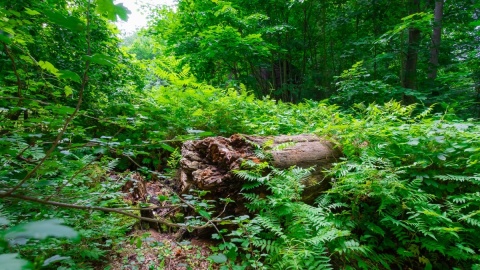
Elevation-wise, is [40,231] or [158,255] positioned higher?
[40,231]

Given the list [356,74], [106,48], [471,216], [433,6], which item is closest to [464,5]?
[433,6]

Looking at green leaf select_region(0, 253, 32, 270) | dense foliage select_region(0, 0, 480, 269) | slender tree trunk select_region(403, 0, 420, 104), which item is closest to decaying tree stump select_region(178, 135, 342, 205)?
dense foliage select_region(0, 0, 480, 269)

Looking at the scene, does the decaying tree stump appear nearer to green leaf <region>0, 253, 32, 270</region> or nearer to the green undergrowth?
the green undergrowth

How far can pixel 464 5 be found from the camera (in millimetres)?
6480

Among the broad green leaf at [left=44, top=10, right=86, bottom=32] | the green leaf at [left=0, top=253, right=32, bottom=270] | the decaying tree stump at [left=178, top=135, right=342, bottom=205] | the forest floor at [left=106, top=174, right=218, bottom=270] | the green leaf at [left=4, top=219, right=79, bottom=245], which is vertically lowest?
the forest floor at [left=106, top=174, right=218, bottom=270]

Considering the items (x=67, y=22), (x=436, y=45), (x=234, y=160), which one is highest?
(x=67, y=22)

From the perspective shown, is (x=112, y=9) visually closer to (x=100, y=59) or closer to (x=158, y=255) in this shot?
(x=100, y=59)

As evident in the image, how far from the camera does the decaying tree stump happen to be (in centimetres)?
257

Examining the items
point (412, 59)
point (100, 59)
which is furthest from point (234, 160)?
point (412, 59)

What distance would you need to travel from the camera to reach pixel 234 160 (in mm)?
2652

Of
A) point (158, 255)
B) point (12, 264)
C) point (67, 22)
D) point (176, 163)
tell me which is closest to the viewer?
point (12, 264)

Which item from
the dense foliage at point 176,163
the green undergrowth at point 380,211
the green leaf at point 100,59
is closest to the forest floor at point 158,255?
the dense foliage at point 176,163

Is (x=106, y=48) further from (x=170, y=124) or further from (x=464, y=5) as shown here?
(x=464, y=5)

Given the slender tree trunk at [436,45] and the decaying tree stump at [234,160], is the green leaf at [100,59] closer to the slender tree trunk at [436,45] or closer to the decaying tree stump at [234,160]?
Result: the decaying tree stump at [234,160]
